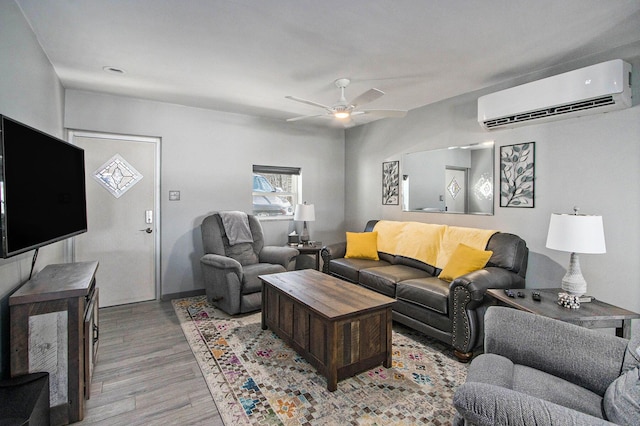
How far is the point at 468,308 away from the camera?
2.57m

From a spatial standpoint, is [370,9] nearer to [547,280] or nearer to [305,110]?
[305,110]

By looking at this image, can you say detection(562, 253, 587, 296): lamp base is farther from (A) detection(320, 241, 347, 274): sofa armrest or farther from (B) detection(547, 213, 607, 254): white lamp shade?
(A) detection(320, 241, 347, 274): sofa armrest

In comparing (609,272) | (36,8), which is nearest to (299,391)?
(609,272)

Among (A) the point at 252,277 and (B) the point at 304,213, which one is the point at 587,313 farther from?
(B) the point at 304,213

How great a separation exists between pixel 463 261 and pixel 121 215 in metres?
3.99

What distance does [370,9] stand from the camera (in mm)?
2018

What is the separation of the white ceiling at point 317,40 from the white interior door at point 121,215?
2.57 feet

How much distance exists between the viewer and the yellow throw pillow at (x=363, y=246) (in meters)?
4.26

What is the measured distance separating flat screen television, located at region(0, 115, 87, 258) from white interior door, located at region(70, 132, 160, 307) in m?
1.33

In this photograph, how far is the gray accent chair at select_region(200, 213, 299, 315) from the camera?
3.48m

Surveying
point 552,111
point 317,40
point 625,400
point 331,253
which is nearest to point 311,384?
point 625,400

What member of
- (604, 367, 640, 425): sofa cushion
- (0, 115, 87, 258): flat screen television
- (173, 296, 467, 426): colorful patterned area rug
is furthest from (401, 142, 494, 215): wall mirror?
(0, 115, 87, 258): flat screen television

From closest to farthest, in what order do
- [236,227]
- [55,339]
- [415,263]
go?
[55,339] → [415,263] → [236,227]

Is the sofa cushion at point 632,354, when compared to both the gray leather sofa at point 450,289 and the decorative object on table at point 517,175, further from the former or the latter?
the decorative object on table at point 517,175
